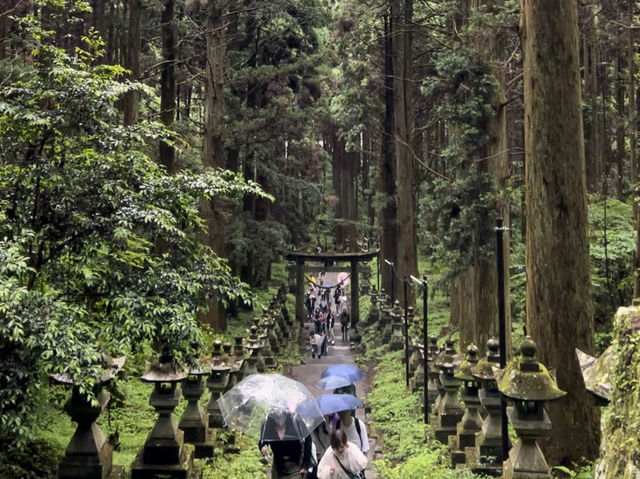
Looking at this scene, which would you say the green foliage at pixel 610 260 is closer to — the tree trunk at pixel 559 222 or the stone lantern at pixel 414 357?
the stone lantern at pixel 414 357

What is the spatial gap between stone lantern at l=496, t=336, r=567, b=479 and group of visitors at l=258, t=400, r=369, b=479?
4.36ft

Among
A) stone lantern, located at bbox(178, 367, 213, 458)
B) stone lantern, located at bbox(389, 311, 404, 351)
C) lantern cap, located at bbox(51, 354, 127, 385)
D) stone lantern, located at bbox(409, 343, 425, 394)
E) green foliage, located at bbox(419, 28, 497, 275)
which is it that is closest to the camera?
lantern cap, located at bbox(51, 354, 127, 385)

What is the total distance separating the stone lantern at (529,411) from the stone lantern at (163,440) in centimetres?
380

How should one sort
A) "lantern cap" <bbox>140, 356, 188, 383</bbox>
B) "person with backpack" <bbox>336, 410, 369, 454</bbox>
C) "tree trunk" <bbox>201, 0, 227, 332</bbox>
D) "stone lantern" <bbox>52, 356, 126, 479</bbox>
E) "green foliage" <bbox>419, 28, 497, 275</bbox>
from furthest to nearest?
"tree trunk" <bbox>201, 0, 227, 332</bbox>
"green foliage" <bbox>419, 28, 497, 275</bbox>
"lantern cap" <bbox>140, 356, 188, 383</bbox>
"person with backpack" <bbox>336, 410, 369, 454</bbox>
"stone lantern" <bbox>52, 356, 126, 479</bbox>

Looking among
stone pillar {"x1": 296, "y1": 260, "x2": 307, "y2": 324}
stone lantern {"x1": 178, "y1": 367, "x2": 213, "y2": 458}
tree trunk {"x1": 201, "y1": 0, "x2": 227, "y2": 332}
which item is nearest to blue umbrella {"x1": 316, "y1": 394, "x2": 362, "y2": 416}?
stone lantern {"x1": 178, "y1": 367, "x2": 213, "y2": 458}

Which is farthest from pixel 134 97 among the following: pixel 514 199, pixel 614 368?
pixel 614 368

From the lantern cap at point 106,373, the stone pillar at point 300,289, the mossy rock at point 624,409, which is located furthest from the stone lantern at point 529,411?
the stone pillar at point 300,289

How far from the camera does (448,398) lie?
9.86 metres

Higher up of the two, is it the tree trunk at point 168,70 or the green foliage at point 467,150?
the tree trunk at point 168,70

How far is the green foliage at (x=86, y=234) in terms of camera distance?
486 cm

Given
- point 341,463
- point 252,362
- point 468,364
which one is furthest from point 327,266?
point 341,463

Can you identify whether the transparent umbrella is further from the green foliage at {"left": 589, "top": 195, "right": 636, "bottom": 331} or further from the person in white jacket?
the green foliage at {"left": 589, "top": 195, "right": 636, "bottom": 331}

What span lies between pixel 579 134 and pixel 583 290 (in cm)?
193

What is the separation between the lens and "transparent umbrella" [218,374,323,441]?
19.5 feet
